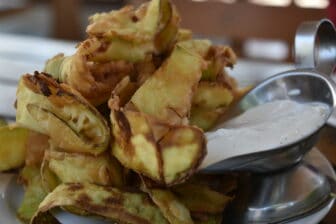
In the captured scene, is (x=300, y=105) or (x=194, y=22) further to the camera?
(x=194, y=22)

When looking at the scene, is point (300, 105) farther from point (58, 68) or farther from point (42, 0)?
point (42, 0)

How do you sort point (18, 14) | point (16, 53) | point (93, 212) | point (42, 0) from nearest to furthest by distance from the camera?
point (93, 212) → point (16, 53) → point (18, 14) → point (42, 0)

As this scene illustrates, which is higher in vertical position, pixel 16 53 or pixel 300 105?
pixel 300 105

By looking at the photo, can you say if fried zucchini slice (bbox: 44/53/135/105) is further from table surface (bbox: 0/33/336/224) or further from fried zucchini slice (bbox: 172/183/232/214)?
table surface (bbox: 0/33/336/224)

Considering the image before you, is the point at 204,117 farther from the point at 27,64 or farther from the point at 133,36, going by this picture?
the point at 27,64

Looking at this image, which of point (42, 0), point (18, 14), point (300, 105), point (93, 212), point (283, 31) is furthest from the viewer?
point (42, 0)

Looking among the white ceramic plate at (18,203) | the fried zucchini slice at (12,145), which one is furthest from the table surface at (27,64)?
the fried zucchini slice at (12,145)

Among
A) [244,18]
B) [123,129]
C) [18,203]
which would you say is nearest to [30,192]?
[18,203]

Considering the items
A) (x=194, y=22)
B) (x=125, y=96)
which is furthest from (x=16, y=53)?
(x=125, y=96)
